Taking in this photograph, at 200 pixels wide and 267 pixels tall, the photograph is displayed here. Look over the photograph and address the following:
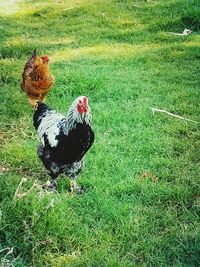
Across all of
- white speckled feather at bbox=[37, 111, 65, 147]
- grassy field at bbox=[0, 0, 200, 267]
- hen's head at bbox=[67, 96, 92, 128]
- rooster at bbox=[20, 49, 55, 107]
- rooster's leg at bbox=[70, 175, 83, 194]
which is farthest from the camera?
rooster at bbox=[20, 49, 55, 107]

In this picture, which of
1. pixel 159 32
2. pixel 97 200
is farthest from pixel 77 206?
pixel 159 32

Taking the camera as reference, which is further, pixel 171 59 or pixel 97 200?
pixel 171 59

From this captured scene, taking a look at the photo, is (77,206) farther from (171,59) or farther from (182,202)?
(171,59)

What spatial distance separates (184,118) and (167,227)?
2222 millimetres

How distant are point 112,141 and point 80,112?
142cm

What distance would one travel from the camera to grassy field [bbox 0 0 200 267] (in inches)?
164

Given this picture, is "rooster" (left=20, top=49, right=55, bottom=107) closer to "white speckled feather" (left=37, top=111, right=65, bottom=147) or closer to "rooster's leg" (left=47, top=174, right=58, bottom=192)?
"white speckled feather" (left=37, top=111, right=65, bottom=147)

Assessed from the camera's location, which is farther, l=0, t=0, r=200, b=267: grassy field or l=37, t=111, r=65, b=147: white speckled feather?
l=37, t=111, r=65, b=147: white speckled feather

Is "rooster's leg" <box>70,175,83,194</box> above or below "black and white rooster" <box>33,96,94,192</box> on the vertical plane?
below

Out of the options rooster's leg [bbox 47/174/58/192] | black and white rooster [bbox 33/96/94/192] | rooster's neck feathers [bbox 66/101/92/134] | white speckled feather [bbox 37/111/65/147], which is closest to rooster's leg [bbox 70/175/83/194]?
black and white rooster [bbox 33/96/94/192]

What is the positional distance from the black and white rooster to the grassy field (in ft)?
0.84

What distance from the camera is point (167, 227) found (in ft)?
14.9

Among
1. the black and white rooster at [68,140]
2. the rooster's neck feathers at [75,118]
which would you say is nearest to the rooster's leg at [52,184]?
the black and white rooster at [68,140]

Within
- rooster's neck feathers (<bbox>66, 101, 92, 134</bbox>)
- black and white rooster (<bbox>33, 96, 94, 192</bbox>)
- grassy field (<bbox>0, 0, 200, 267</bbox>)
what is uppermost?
rooster's neck feathers (<bbox>66, 101, 92, 134</bbox>)
